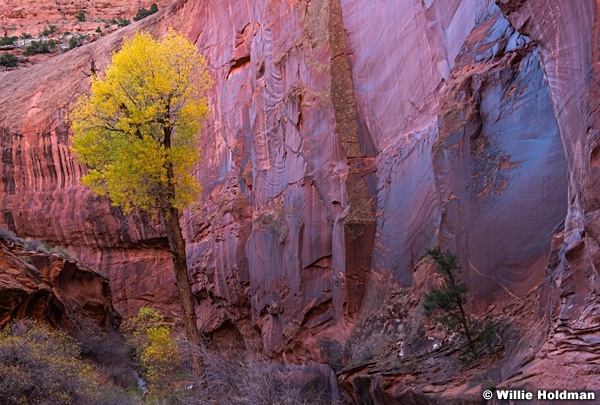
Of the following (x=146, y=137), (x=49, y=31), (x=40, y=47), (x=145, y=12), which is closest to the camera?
(x=146, y=137)

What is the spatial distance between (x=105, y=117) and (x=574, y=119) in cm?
1154

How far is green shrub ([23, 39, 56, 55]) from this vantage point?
175 ft

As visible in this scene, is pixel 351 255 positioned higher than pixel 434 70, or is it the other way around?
pixel 434 70

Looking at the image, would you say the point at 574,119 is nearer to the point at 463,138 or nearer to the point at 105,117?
the point at 463,138

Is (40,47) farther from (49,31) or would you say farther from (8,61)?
(49,31)

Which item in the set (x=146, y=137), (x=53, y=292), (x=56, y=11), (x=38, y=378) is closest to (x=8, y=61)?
(x=56, y=11)

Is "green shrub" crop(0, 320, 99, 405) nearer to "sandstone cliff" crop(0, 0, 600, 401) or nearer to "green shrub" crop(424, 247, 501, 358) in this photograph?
"sandstone cliff" crop(0, 0, 600, 401)

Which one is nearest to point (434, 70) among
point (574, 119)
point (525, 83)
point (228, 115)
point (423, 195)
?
point (423, 195)

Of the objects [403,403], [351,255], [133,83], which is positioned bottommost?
[403,403]

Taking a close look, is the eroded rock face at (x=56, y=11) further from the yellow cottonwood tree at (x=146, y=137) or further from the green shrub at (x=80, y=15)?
the yellow cottonwood tree at (x=146, y=137)

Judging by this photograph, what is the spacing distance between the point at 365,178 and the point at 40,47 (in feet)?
144

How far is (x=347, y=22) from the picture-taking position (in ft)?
62.6

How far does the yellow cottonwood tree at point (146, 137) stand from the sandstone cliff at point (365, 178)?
13.1ft

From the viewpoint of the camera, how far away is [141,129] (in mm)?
16500
